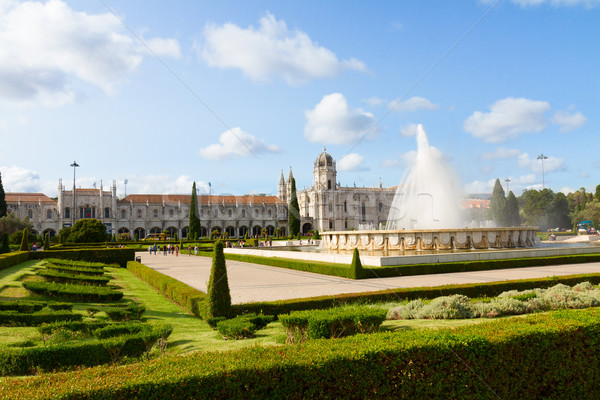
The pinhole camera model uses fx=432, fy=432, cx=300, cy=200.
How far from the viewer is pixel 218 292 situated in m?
7.74

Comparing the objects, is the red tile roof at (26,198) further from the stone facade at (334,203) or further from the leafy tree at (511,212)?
the leafy tree at (511,212)

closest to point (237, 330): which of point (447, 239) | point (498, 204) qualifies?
point (447, 239)

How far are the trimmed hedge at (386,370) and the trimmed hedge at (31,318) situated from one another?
3.50 metres

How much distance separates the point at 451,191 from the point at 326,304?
65.1 ft

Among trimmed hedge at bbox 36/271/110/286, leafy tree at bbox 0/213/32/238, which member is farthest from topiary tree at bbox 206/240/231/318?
leafy tree at bbox 0/213/32/238

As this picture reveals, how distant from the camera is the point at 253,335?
21.3ft

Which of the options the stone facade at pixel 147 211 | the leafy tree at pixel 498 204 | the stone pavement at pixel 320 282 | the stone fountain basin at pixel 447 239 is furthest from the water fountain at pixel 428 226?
the stone facade at pixel 147 211

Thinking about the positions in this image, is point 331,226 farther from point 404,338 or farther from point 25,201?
point 404,338

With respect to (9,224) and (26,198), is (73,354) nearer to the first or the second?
(9,224)

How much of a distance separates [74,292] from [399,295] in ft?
23.8

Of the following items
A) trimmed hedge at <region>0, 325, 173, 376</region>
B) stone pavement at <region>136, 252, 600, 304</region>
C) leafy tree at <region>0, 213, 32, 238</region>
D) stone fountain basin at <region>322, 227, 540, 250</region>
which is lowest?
stone pavement at <region>136, 252, 600, 304</region>

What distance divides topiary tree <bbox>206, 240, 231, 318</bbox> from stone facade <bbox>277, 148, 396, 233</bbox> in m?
67.2

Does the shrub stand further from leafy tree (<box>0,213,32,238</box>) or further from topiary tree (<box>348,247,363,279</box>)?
leafy tree (<box>0,213,32,238</box>)

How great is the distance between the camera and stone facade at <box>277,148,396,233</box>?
7606 cm
